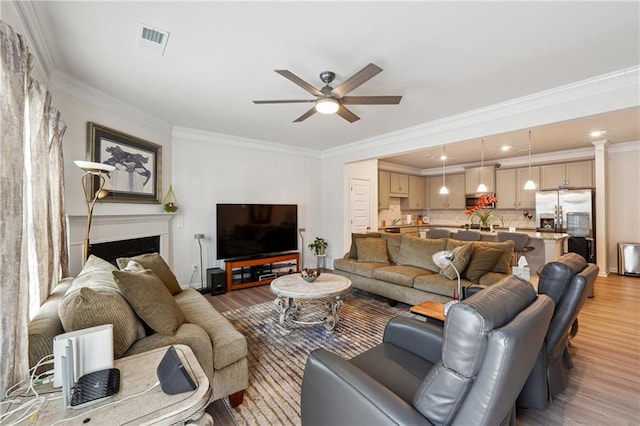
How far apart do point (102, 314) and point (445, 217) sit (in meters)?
8.36

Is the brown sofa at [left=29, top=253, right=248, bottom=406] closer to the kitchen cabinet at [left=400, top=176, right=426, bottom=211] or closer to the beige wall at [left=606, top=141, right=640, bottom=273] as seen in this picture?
the kitchen cabinet at [left=400, top=176, right=426, bottom=211]

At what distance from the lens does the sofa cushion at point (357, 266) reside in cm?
Answer: 406

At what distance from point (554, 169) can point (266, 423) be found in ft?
24.3

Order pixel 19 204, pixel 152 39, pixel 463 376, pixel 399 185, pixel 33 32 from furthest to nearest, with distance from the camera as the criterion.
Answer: pixel 399 185
pixel 152 39
pixel 33 32
pixel 19 204
pixel 463 376

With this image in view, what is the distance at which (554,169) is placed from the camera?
607 cm

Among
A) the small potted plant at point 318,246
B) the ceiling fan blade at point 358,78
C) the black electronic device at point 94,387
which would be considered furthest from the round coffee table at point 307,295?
the small potted plant at point 318,246

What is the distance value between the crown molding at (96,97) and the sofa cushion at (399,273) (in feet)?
12.6

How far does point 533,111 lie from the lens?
3.20m

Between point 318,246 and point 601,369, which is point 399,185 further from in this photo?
point 601,369

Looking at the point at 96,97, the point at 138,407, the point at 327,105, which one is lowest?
the point at 138,407

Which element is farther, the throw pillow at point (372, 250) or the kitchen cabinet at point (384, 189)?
the kitchen cabinet at point (384, 189)

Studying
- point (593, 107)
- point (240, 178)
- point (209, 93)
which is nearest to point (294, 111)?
point (209, 93)

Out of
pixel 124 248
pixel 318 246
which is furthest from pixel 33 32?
pixel 318 246

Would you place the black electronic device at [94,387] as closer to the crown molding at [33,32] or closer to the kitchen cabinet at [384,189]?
the crown molding at [33,32]
